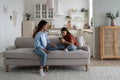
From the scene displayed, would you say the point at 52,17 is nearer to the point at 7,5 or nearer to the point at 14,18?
the point at 14,18

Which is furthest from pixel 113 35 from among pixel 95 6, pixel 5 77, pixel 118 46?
pixel 5 77

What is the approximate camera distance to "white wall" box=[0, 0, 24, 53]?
8.04 m

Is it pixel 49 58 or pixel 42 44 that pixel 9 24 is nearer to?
pixel 42 44

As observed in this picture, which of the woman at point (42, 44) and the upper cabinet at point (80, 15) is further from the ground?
the upper cabinet at point (80, 15)

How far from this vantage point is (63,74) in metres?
4.58

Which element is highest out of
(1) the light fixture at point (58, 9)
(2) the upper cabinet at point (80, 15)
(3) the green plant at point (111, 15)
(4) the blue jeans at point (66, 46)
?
(1) the light fixture at point (58, 9)

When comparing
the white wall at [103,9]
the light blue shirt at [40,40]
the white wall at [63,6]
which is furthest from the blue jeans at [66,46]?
the white wall at [63,6]

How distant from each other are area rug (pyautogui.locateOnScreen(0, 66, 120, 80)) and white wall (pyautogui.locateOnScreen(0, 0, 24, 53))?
121 inches

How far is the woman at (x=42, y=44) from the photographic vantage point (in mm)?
4633

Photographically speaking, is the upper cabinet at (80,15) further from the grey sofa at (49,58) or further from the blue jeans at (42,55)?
the blue jeans at (42,55)

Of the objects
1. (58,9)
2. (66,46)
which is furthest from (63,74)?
(58,9)

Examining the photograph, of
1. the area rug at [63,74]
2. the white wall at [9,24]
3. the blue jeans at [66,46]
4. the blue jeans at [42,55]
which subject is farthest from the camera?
the white wall at [9,24]

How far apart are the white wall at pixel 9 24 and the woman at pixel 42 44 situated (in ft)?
11.2

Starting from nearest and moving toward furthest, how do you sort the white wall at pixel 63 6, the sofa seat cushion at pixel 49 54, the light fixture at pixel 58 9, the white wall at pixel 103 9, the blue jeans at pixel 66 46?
the sofa seat cushion at pixel 49 54 < the blue jeans at pixel 66 46 < the white wall at pixel 103 9 < the light fixture at pixel 58 9 < the white wall at pixel 63 6
